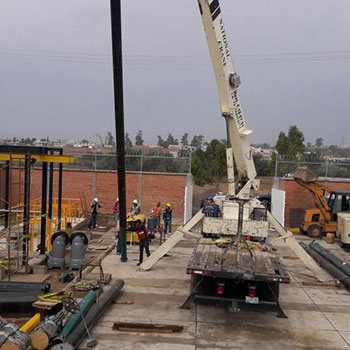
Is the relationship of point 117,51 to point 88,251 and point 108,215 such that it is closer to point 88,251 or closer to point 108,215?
point 88,251

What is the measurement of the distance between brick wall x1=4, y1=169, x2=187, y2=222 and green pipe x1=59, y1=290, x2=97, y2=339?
17045 millimetres

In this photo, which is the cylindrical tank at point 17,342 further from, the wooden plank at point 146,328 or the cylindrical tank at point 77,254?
the cylindrical tank at point 77,254

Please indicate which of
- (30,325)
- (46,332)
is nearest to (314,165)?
(30,325)

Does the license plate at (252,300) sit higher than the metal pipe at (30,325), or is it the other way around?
A: the license plate at (252,300)

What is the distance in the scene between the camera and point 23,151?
Result: 13.9m

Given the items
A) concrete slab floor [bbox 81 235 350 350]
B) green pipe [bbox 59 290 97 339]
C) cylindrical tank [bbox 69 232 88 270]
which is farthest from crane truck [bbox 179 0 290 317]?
cylindrical tank [bbox 69 232 88 270]

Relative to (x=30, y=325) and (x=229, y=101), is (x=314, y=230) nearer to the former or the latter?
(x=229, y=101)

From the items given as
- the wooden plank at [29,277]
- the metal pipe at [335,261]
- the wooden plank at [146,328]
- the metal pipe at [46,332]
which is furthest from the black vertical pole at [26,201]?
the metal pipe at [335,261]

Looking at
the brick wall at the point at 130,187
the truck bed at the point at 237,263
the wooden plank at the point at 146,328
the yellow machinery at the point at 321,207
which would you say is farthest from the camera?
the brick wall at the point at 130,187

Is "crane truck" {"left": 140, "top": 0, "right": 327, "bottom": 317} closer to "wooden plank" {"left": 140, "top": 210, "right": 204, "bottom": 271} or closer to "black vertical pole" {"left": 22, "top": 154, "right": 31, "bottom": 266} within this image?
"wooden plank" {"left": 140, "top": 210, "right": 204, "bottom": 271}

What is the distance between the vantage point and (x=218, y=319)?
10.5 metres

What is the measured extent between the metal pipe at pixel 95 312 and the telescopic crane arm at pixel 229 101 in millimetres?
4370

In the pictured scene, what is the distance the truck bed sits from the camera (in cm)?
984

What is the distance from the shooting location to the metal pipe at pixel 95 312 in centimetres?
844
